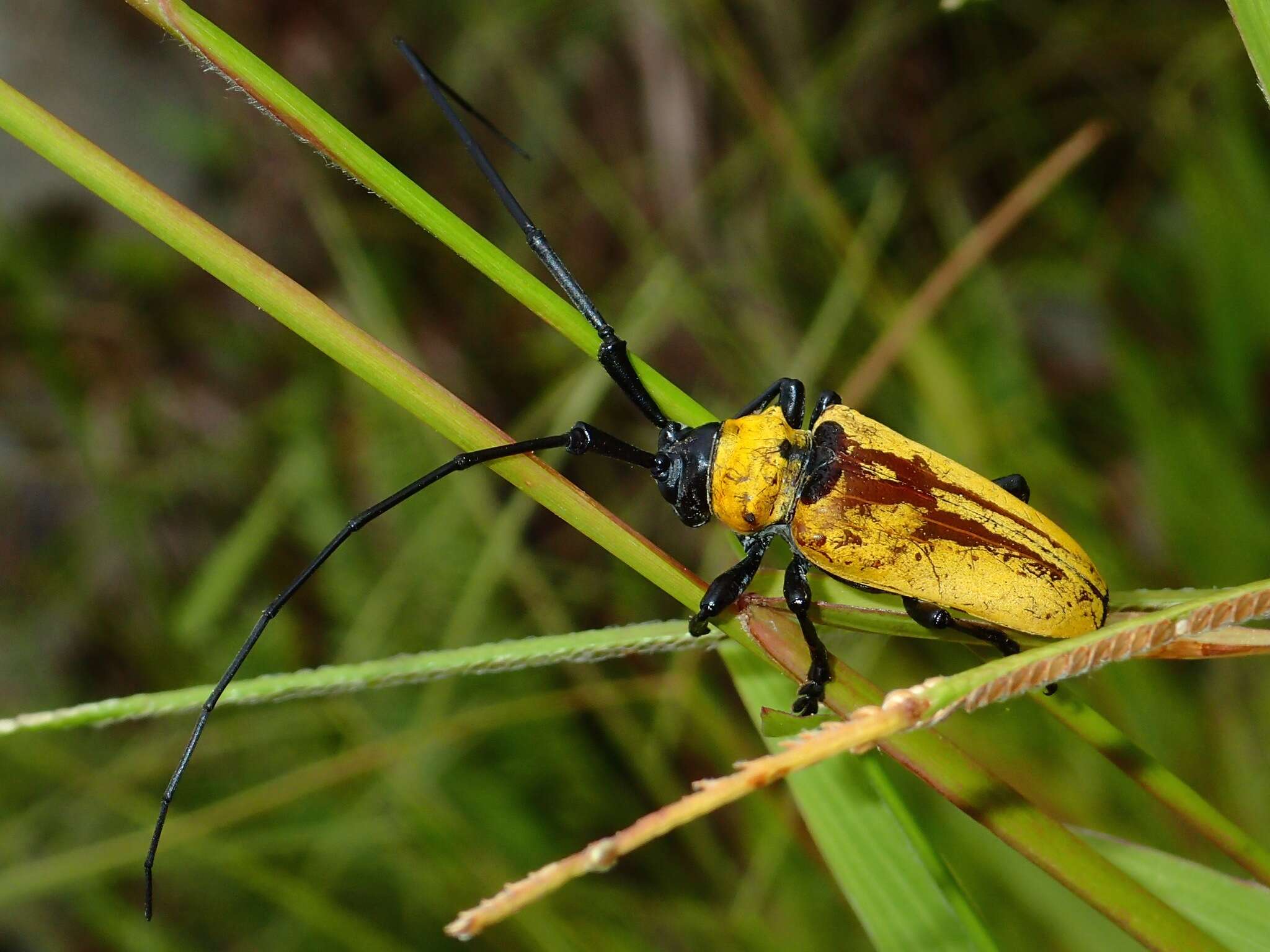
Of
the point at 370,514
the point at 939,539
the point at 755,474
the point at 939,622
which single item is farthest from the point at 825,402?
the point at 370,514

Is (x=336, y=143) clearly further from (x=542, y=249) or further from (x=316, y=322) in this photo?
(x=542, y=249)

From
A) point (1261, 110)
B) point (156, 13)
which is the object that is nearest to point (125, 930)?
point (156, 13)

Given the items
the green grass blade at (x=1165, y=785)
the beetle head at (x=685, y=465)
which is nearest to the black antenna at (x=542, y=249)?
the beetle head at (x=685, y=465)

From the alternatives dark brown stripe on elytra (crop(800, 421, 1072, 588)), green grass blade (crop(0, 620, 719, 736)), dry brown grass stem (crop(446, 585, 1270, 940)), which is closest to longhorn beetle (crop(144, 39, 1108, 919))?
dark brown stripe on elytra (crop(800, 421, 1072, 588))

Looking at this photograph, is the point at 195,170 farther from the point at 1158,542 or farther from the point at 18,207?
the point at 1158,542

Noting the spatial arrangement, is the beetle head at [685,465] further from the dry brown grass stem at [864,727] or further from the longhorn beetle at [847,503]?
the dry brown grass stem at [864,727]

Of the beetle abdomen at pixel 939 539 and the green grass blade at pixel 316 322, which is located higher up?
the beetle abdomen at pixel 939 539
